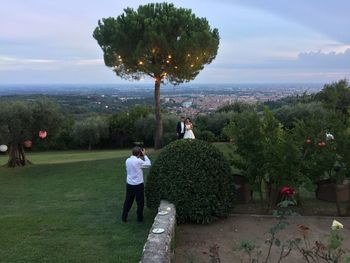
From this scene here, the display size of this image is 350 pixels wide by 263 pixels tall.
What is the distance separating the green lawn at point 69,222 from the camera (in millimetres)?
6332

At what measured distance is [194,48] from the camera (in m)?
21.0

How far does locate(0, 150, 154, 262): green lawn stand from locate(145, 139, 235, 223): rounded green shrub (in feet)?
2.46

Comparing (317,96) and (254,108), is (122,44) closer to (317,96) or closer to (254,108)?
(254,108)

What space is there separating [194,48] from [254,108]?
41.9 feet

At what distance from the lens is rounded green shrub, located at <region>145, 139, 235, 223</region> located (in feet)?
24.6

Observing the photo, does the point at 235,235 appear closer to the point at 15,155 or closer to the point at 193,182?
the point at 193,182

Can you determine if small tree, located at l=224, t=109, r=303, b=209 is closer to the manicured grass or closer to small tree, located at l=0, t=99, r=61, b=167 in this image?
small tree, located at l=0, t=99, r=61, b=167

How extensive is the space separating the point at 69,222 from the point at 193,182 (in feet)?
8.49

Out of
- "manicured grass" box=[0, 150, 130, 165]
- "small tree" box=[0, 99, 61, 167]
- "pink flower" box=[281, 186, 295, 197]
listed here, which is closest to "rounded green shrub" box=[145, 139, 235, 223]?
"pink flower" box=[281, 186, 295, 197]

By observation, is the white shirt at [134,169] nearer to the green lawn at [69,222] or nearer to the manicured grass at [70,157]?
the green lawn at [69,222]

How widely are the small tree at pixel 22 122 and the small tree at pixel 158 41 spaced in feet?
15.6

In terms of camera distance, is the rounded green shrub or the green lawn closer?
the green lawn

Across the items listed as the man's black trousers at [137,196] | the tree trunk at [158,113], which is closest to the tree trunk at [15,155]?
the tree trunk at [158,113]

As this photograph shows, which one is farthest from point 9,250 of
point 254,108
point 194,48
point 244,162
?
point 194,48
